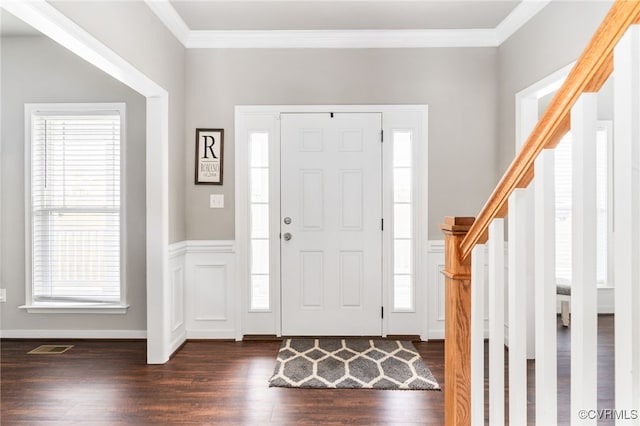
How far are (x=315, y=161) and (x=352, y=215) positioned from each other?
579mm

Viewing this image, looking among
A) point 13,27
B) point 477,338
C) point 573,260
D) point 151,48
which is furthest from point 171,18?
point 573,260

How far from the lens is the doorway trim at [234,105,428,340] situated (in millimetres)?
3422

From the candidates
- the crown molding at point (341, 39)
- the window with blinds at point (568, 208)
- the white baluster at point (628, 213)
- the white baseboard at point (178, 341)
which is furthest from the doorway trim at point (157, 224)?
the window with blinds at point (568, 208)

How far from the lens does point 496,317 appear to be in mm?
1087

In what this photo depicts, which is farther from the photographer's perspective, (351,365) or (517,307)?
(351,365)

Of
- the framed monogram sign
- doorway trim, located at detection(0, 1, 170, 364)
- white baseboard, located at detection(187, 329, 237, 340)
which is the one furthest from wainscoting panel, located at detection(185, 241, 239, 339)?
the framed monogram sign

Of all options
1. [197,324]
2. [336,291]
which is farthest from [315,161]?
[197,324]

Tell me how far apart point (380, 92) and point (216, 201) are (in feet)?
5.69

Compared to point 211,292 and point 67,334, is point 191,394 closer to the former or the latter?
point 211,292

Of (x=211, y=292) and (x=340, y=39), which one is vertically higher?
(x=340, y=39)

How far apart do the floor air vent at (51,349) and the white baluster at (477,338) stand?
10.7 ft

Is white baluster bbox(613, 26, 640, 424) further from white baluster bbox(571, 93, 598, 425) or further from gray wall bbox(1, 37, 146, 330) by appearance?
gray wall bbox(1, 37, 146, 330)

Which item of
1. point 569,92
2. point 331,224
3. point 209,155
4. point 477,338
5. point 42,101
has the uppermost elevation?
point 42,101

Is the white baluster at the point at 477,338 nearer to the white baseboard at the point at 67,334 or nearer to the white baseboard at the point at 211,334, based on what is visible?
the white baseboard at the point at 211,334
